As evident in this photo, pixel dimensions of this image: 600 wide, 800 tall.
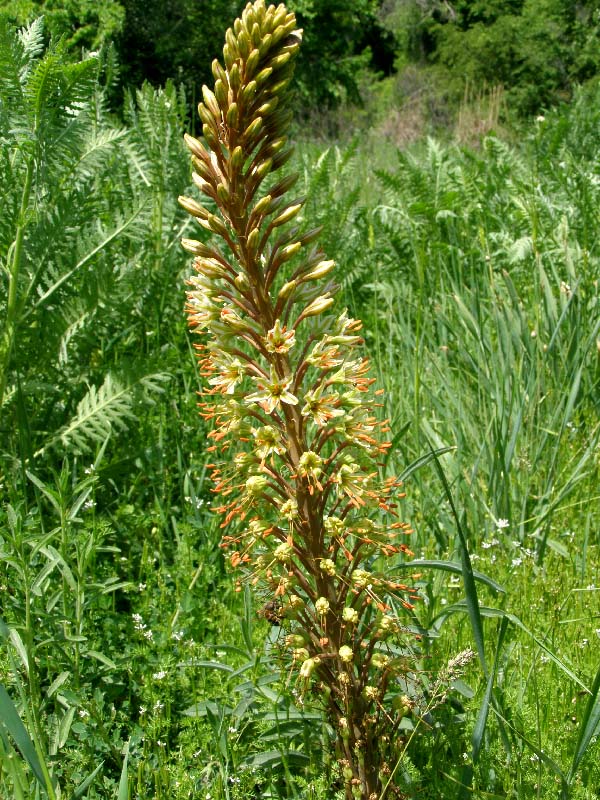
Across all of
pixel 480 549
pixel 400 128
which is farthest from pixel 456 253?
pixel 400 128

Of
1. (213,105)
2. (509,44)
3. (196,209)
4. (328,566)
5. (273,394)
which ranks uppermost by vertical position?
(213,105)

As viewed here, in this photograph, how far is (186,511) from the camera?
11.1 ft

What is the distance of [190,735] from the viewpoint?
231cm

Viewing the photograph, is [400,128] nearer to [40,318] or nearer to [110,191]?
[110,191]

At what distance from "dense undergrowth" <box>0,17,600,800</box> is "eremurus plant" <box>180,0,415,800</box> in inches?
6.1

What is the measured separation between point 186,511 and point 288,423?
169 cm

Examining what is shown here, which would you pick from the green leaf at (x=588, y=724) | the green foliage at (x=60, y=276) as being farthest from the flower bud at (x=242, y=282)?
the green foliage at (x=60, y=276)

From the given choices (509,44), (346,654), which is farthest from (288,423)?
(509,44)

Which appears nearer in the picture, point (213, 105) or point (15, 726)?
point (15, 726)

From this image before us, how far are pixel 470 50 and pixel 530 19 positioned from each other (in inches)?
116

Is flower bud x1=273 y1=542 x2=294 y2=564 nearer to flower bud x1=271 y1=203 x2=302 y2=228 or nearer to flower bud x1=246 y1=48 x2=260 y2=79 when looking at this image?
flower bud x1=271 y1=203 x2=302 y2=228

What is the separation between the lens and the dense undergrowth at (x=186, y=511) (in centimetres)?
210

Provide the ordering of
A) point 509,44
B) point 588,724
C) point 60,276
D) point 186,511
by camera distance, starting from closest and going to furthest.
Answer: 1. point 588,724
2. point 186,511
3. point 60,276
4. point 509,44

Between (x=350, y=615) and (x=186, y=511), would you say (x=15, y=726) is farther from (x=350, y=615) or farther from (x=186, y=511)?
(x=186, y=511)
